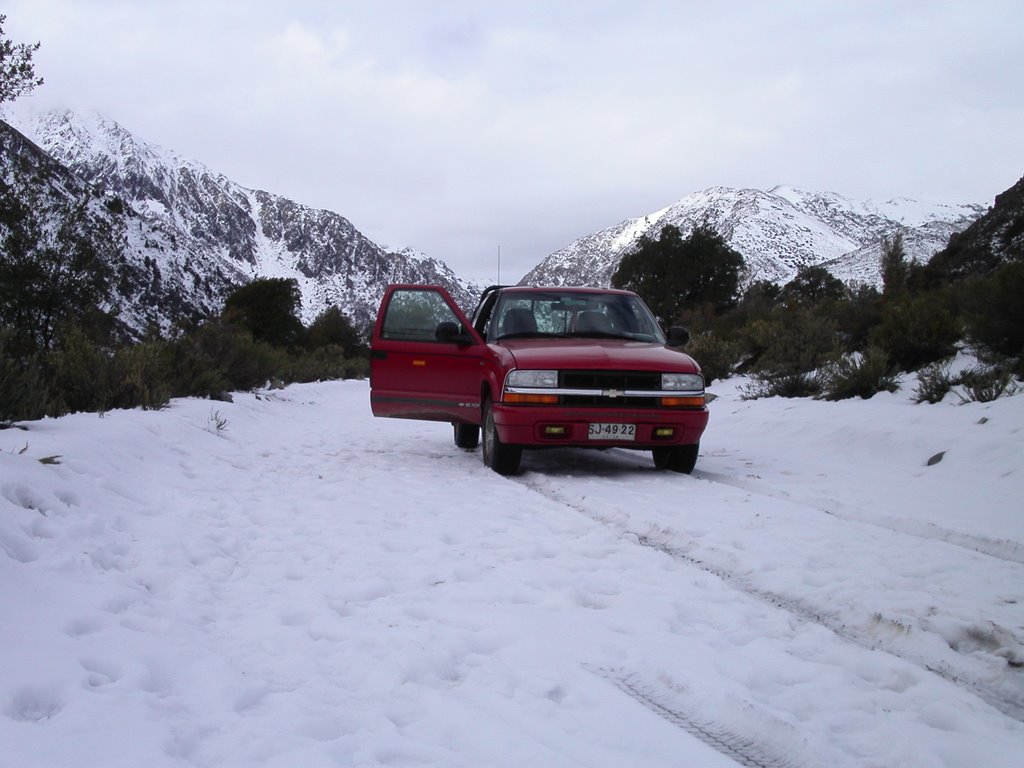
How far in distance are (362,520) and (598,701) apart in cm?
286

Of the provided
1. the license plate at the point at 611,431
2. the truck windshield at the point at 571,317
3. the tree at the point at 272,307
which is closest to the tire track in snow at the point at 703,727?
the license plate at the point at 611,431

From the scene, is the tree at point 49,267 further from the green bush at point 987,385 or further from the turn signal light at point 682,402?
the green bush at point 987,385

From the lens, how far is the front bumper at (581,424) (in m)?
6.68

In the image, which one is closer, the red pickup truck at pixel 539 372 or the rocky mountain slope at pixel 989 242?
the red pickup truck at pixel 539 372

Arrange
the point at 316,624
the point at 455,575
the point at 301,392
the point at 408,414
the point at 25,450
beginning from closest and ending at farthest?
the point at 316,624 < the point at 455,575 < the point at 25,450 < the point at 408,414 < the point at 301,392

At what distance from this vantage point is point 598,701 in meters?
2.59

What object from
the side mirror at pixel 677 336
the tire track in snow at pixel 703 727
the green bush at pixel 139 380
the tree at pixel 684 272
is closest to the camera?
the tire track in snow at pixel 703 727

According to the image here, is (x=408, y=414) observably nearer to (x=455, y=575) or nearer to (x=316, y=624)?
(x=455, y=575)

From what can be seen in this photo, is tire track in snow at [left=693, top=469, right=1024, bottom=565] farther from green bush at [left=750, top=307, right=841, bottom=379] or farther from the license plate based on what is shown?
green bush at [left=750, top=307, right=841, bottom=379]

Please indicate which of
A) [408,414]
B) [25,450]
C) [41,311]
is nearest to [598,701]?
[25,450]

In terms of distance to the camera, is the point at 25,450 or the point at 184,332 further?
the point at 184,332

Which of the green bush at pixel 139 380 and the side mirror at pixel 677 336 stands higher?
the side mirror at pixel 677 336

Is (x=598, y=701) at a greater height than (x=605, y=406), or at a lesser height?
lesser

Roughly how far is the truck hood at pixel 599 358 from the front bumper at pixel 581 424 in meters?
0.35
